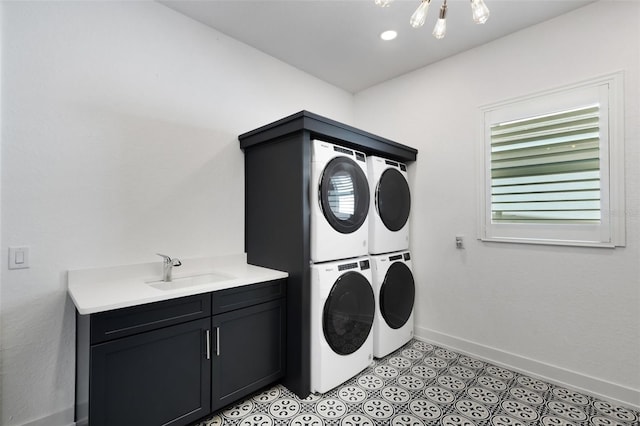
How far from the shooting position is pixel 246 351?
198 centimetres

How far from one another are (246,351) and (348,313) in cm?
78

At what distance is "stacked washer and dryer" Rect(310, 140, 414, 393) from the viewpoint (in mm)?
2129

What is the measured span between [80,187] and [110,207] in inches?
7.7

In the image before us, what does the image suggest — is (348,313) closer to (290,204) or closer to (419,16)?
(290,204)

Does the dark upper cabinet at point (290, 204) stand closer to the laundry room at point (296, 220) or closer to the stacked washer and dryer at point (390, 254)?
the laundry room at point (296, 220)

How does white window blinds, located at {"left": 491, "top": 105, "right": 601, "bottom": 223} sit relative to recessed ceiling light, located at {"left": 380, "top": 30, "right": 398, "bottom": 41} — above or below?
below

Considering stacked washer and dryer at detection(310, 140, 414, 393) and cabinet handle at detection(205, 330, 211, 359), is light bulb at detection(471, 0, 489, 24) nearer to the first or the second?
stacked washer and dryer at detection(310, 140, 414, 393)

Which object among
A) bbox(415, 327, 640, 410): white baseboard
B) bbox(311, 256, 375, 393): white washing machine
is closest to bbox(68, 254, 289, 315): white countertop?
bbox(311, 256, 375, 393): white washing machine

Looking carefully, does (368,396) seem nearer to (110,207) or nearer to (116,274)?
(116,274)

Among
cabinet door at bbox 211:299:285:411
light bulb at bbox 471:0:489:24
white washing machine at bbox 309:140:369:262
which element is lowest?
cabinet door at bbox 211:299:285:411

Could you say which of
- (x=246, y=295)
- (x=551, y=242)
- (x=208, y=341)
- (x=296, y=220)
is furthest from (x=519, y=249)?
(x=208, y=341)

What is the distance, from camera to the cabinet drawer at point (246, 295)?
6.06 feet

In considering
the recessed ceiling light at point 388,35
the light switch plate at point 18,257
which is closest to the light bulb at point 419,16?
the recessed ceiling light at point 388,35

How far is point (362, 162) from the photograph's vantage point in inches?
99.7
